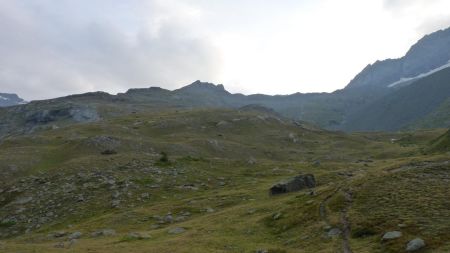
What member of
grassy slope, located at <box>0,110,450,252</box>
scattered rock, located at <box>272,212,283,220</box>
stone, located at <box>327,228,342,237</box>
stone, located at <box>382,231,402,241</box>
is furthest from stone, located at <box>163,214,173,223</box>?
stone, located at <box>382,231,402,241</box>

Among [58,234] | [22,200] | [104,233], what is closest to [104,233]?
[104,233]

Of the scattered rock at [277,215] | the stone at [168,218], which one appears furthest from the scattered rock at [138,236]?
the scattered rock at [277,215]

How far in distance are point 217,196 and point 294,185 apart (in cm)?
1110

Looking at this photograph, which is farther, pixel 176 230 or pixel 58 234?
pixel 58 234

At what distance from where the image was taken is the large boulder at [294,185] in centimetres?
6138

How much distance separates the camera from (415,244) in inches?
1183

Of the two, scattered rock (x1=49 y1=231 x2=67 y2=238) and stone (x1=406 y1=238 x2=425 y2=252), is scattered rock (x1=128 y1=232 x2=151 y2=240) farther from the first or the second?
stone (x1=406 y1=238 x2=425 y2=252)

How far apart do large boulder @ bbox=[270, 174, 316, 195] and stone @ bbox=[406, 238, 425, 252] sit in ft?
102

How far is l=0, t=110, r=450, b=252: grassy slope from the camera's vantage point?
3716 centimetres

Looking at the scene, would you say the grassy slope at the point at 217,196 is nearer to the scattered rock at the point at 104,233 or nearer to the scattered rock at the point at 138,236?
the scattered rock at the point at 104,233

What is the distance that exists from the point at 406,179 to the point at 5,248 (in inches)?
1493

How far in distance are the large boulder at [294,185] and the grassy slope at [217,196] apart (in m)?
1.72

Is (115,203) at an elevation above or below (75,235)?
above

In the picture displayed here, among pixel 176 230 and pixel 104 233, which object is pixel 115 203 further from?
pixel 176 230
